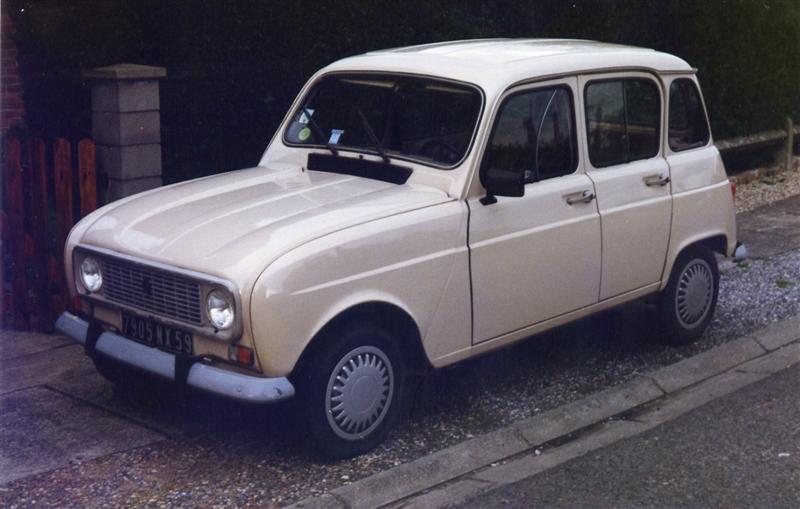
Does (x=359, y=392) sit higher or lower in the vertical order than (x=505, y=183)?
lower

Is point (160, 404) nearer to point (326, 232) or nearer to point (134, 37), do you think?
point (326, 232)

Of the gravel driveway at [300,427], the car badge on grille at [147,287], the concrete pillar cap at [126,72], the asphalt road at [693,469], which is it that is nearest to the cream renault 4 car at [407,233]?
the car badge on grille at [147,287]

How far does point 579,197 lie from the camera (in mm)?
6598

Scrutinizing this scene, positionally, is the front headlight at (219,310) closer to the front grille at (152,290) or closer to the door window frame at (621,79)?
the front grille at (152,290)

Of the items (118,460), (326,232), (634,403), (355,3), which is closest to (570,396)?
(634,403)

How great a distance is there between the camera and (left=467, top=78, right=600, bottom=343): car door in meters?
6.11

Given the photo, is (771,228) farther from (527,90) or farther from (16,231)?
(16,231)

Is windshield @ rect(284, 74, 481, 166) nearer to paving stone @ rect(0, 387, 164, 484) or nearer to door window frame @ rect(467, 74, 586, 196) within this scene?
door window frame @ rect(467, 74, 586, 196)

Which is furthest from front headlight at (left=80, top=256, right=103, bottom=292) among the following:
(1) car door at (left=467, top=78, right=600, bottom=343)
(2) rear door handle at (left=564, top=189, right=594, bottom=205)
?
(2) rear door handle at (left=564, top=189, right=594, bottom=205)

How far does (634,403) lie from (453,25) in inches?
190

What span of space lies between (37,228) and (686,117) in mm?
4310

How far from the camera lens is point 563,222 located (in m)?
6.50

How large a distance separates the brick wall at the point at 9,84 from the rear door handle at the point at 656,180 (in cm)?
465

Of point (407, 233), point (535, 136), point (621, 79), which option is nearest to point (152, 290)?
point (407, 233)
